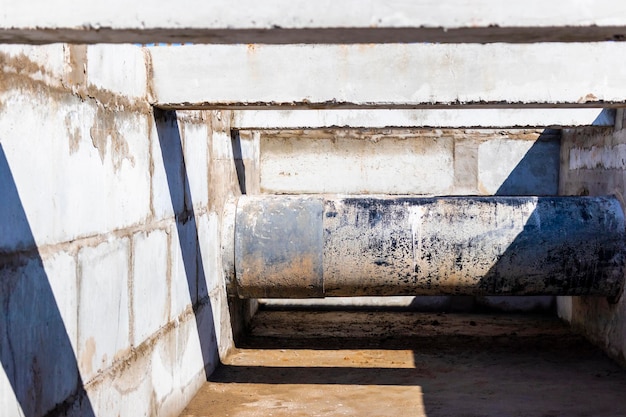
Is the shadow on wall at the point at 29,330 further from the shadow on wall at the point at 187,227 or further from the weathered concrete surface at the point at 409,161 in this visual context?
the weathered concrete surface at the point at 409,161

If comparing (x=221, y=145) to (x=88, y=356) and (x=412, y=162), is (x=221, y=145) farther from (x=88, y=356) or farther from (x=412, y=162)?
(x=88, y=356)

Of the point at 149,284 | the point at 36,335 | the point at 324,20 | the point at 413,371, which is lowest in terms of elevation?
the point at 413,371

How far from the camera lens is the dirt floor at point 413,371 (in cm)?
448

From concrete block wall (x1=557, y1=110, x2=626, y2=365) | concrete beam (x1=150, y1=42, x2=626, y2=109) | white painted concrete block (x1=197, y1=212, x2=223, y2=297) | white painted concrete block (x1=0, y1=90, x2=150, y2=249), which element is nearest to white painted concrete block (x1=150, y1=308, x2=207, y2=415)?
white painted concrete block (x1=197, y1=212, x2=223, y2=297)

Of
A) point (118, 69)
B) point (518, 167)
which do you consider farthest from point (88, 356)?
point (518, 167)

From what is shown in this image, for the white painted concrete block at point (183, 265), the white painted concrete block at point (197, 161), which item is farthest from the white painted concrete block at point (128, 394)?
the white painted concrete block at point (197, 161)

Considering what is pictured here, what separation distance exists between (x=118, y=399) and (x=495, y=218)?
2.90 m

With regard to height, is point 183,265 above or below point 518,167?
below

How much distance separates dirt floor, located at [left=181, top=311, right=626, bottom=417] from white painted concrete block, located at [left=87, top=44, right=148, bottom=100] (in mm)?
1805

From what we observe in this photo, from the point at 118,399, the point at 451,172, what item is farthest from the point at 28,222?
the point at 451,172

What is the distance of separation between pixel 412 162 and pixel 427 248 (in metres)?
2.42

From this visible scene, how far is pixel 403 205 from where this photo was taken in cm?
536

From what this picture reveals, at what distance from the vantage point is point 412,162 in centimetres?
752

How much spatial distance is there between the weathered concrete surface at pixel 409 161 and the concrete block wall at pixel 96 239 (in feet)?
8.73
